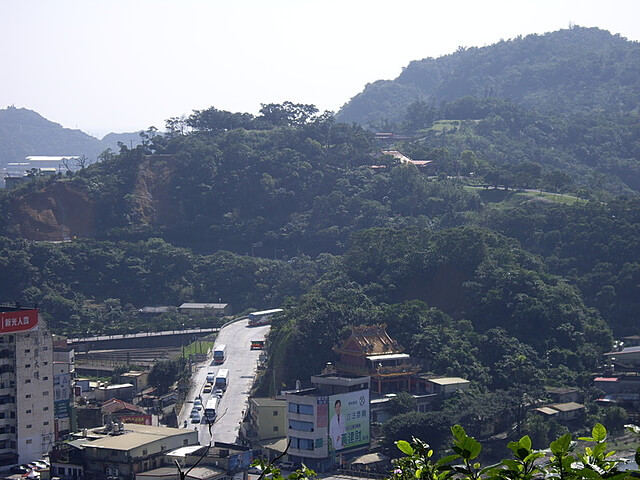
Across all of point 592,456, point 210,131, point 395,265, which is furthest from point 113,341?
point 592,456

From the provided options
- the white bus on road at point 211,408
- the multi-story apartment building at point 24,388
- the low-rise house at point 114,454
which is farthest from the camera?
the white bus on road at point 211,408

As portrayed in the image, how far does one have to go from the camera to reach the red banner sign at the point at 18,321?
30578mm

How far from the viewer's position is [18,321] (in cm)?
3086

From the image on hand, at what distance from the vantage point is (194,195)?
62.1 meters

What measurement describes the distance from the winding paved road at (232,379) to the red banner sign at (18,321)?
19.9 ft

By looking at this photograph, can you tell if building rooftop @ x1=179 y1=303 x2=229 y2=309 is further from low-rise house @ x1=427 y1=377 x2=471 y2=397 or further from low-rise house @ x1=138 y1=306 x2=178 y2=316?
low-rise house @ x1=427 y1=377 x2=471 y2=397

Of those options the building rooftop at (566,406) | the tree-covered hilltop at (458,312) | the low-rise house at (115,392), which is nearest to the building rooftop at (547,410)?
the building rooftop at (566,406)

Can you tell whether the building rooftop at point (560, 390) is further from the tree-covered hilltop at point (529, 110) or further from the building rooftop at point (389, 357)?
the tree-covered hilltop at point (529, 110)

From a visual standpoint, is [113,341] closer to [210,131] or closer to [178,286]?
[178,286]

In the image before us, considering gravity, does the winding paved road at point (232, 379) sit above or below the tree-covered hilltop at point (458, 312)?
below

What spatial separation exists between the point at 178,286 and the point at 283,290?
5.90 metres

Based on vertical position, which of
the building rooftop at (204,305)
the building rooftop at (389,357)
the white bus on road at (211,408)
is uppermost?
the building rooftop at (204,305)

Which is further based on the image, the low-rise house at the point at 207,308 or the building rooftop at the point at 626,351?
the low-rise house at the point at 207,308

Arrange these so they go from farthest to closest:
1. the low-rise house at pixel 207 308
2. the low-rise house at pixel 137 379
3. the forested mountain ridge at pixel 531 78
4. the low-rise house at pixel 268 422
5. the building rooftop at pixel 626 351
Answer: the forested mountain ridge at pixel 531 78 < the low-rise house at pixel 207 308 < the low-rise house at pixel 137 379 < the building rooftop at pixel 626 351 < the low-rise house at pixel 268 422
